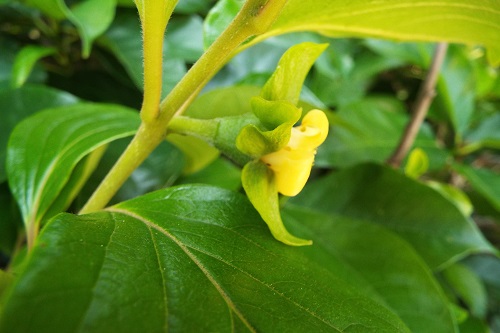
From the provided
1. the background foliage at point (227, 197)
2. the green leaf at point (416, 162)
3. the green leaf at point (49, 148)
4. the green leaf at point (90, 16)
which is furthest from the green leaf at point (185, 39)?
the green leaf at point (416, 162)

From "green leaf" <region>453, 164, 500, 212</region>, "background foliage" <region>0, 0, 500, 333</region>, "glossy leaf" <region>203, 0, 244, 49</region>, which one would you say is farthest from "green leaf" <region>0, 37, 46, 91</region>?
"green leaf" <region>453, 164, 500, 212</region>

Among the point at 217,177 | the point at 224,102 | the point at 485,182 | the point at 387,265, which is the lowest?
the point at 485,182

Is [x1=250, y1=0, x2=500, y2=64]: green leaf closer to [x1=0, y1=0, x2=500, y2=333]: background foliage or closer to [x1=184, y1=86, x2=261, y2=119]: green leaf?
[x1=0, y1=0, x2=500, y2=333]: background foliage

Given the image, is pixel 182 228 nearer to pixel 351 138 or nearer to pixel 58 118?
pixel 58 118

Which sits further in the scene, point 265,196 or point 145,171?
point 145,171

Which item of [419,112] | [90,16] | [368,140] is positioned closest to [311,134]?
[90,16]

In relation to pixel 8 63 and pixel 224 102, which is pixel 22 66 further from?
pixel 224 102

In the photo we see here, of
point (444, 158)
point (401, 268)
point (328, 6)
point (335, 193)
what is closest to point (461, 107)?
point (444, 158)
